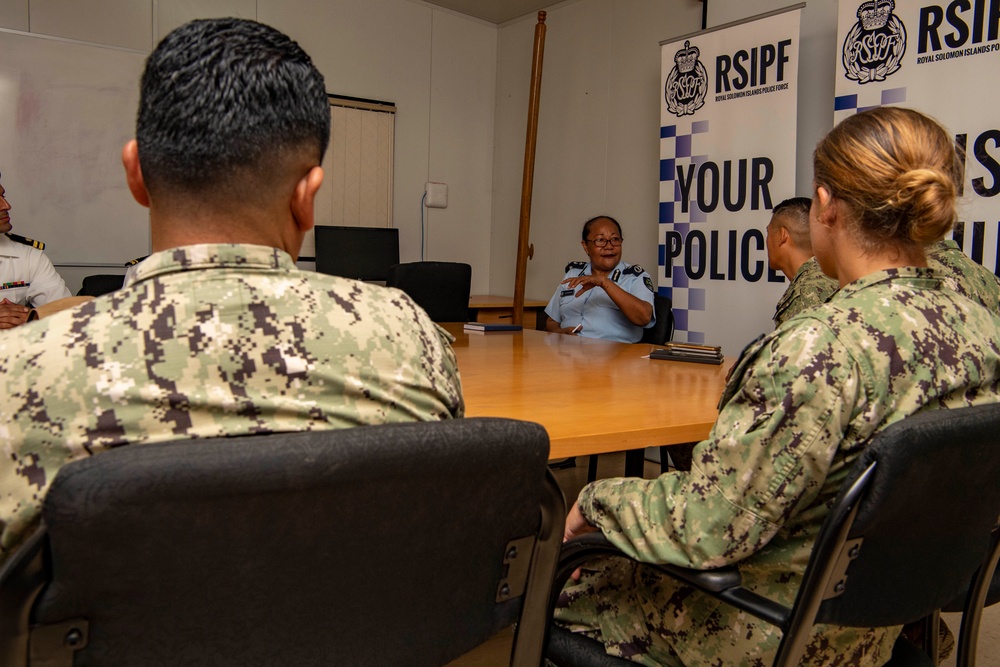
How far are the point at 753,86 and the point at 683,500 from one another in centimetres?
368

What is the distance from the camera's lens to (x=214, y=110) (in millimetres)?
824

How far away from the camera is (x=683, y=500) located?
1.07 meters

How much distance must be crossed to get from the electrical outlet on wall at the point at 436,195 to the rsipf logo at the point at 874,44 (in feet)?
11.0

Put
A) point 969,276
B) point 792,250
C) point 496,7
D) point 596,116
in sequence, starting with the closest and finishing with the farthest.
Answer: point 969,276 < point 792,250 < point 596,116 < point 496,7

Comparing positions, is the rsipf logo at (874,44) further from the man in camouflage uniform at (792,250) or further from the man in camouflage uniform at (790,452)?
the man in camouflage uniform at (790,452)

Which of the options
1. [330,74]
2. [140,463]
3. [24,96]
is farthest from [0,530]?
[330,74]

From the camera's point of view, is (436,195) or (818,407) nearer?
(818,407)

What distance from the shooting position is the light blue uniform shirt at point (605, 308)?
411 centimetres

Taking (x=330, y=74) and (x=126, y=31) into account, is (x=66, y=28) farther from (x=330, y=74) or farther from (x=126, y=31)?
(x=330, y=74)

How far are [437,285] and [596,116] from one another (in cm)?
221

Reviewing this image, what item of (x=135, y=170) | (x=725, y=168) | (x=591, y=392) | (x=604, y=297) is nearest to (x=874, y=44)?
(x=725, y=168)

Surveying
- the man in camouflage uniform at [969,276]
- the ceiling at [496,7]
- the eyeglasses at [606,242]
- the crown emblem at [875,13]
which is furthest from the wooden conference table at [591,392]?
the ceiling at [496,7]

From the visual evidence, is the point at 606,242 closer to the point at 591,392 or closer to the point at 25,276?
the point at 591,392

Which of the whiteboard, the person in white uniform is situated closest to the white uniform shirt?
the person in white uniform
